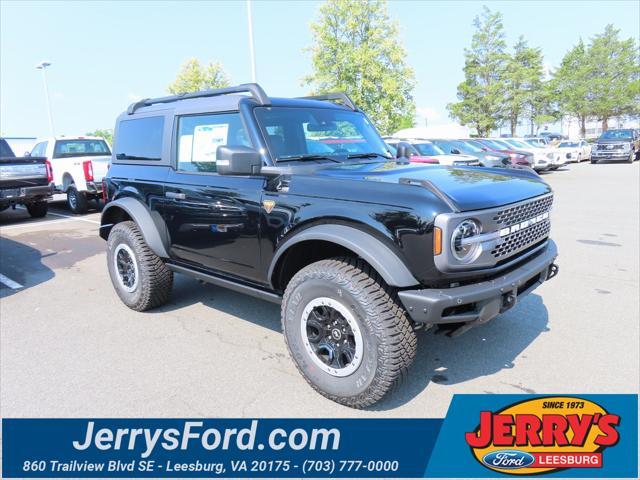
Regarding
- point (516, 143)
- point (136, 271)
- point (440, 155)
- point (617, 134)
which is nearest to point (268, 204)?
point (136, 271)

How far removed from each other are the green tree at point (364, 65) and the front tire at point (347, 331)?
21.1 meters

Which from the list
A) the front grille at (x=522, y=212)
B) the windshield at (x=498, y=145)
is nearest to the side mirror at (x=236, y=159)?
the front grille at (x=522, y=212)

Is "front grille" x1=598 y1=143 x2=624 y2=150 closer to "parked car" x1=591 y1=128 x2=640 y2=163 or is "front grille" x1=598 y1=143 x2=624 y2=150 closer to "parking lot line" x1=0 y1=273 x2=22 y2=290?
"parked car" x1=591 y1=128 x2=640 y2=163

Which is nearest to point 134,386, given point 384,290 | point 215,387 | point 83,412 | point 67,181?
point 83,412

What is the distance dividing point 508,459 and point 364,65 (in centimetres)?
2226

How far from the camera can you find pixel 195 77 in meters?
34.6

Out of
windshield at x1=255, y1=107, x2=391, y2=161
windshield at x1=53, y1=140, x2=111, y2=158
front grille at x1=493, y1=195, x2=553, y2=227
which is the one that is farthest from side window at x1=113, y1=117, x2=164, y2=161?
windshield at x1=53, y1=140, x2=111, y2=158

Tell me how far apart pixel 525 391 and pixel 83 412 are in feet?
9.34

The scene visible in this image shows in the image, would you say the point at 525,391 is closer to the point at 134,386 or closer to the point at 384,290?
the point at 384,290

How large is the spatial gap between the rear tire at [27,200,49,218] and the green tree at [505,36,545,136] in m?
43.7

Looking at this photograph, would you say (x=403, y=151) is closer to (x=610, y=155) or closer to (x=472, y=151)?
(x=472, y=151)

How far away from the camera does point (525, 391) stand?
2.97 meters

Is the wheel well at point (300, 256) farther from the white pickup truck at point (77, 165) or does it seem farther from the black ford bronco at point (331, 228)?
the white pickup truck at point (77, 165)

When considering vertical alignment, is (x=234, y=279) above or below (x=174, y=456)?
above
